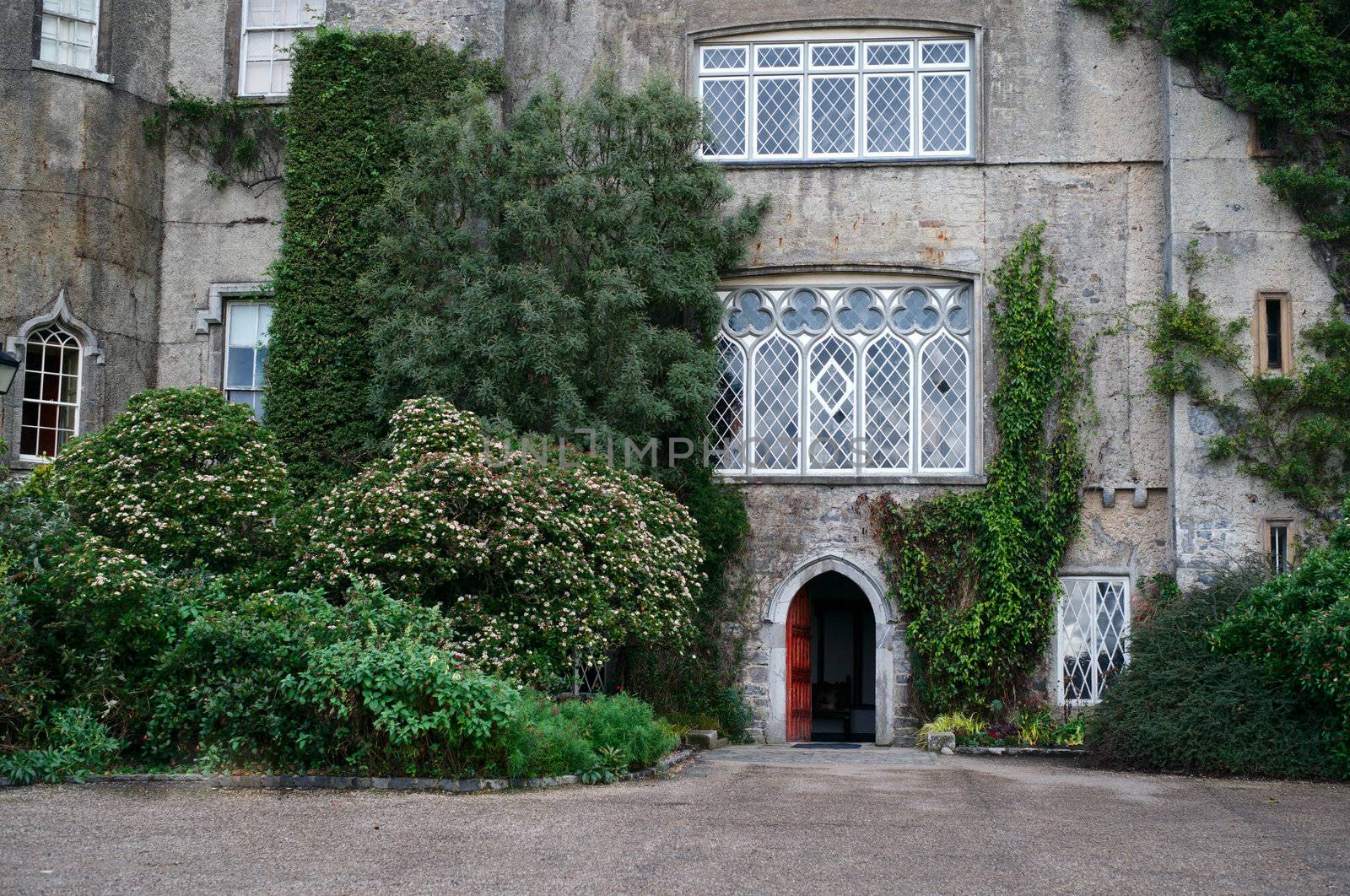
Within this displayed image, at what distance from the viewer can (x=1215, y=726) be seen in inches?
492

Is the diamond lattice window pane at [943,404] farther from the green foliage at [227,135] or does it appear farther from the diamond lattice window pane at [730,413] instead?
the green foliage at [227,135]

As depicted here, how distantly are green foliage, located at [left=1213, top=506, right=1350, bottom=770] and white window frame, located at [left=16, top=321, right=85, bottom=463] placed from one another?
503 inches

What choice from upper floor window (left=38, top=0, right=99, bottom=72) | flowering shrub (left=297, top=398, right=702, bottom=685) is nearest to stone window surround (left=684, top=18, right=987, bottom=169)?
flowering shrub (left=297, top=398, right=702, bottom=685)

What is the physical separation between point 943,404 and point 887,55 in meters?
4.32

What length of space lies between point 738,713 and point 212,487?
6518 millimetres

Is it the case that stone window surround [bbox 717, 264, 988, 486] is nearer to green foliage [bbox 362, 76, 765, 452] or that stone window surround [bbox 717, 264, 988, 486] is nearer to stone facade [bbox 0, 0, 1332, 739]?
stone facade [bbox 0, 0, 1332, 739]

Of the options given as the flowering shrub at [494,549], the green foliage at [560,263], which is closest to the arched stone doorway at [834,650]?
the green foliage at [560,263]

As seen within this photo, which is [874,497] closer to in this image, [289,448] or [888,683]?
[888,683]

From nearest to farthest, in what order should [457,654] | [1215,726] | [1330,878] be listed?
[1330,878] < [457,654] < [1215,726]

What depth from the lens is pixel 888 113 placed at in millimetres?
16922

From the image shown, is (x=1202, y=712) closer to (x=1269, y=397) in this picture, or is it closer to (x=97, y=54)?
(x=1269, y=397)

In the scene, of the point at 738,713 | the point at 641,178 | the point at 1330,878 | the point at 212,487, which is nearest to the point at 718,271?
the point at 641,178

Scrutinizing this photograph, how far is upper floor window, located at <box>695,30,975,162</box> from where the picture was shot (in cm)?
1681

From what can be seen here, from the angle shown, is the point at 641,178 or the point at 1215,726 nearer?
the point at 1215,726
